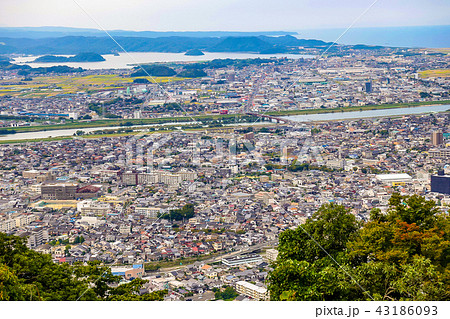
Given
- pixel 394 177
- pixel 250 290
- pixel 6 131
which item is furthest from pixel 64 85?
pixel 250 290

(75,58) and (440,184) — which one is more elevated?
(75,58)

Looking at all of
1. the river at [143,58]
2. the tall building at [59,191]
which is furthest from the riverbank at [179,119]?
the tall building at [59,191]

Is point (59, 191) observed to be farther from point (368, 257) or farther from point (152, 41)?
point (368, 257)

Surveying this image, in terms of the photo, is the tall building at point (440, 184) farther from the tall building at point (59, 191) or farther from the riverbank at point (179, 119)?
the tall building at point (59, 191)

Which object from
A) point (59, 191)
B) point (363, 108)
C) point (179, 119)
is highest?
point (363, 108)

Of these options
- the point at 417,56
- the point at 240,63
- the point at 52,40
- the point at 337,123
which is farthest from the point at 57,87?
the point at 417,56

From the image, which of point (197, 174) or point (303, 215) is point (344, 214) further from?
point (197, 174)
